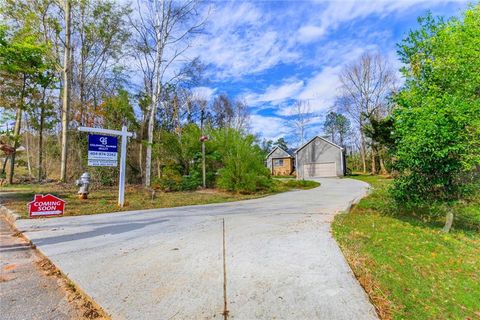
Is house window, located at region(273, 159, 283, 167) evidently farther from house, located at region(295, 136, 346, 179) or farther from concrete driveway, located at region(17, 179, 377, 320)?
concrete driveway, located at region(17, 179, 377, 320)

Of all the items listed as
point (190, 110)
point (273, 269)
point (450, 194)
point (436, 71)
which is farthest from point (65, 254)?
point (190, 110)

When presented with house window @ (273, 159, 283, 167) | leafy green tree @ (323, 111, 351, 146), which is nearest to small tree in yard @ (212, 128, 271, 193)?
house window @ (273, 159, 283, 167)

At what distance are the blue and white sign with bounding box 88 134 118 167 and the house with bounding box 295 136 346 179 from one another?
959 inches

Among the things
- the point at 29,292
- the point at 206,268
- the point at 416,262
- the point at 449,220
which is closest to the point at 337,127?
the point at 449,220

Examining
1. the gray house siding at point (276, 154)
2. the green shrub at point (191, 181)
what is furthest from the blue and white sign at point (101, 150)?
the gray house siding at point (276, 154)

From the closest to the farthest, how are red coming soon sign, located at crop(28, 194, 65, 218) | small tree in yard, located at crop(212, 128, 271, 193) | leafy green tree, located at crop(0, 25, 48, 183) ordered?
red coming soon sign, located at crop(28, 194, 65, 218), leafy green tree, located at crop(0, 25, 48, 183), small tree in yard, located at crop(212, 128, 271, 193)

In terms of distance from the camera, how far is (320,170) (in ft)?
97.8

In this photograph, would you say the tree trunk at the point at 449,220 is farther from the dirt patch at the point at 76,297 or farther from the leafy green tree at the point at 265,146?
the leafy green tree at the point at 265,146

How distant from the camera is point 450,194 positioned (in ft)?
16.4

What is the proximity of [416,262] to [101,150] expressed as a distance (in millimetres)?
7425

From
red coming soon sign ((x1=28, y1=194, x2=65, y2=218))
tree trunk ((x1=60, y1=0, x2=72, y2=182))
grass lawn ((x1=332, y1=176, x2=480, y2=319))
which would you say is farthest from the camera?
tree trunk ((x1=60, y1=0, x2=72, y2=182))

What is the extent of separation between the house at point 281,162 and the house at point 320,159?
5.42 m

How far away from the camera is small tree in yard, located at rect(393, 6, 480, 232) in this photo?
Result: 14.8 feet

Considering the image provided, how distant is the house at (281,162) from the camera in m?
36.8
